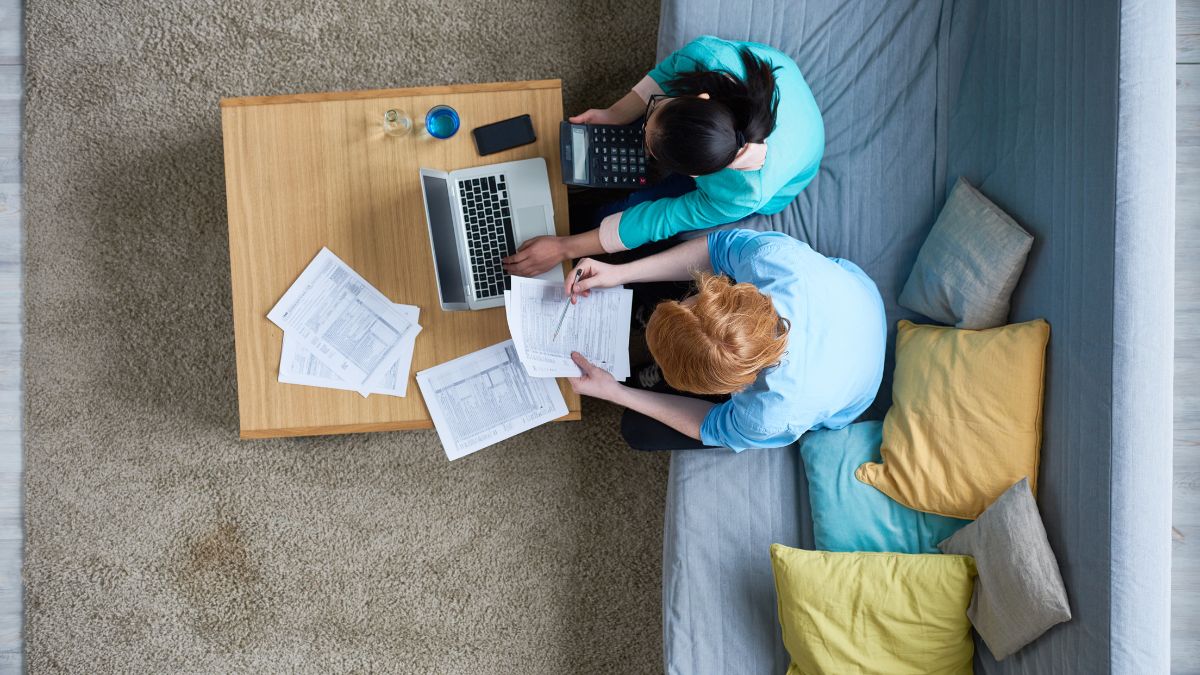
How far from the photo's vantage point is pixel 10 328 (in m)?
2.04

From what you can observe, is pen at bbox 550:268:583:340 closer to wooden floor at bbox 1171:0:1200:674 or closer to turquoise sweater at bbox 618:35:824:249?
turquoise sweater at bbox 618:35:824:249

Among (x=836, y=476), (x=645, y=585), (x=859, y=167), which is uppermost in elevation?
(x=859, y=167)

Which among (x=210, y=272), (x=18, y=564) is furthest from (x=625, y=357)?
(x=18, y=564)

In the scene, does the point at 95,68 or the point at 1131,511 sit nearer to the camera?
the point at 1131,511

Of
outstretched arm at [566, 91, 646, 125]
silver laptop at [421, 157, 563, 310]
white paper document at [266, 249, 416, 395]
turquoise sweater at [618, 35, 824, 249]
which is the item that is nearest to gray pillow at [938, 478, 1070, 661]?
turquoise sweater at [618, 35, 824, 249]

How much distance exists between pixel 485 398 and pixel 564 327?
0.23m

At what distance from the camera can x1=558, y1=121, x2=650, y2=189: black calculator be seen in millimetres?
1491

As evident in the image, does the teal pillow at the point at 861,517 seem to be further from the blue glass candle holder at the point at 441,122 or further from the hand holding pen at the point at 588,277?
the blue glass candle holder at the point at 441,122

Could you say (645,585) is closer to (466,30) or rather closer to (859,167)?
(859,167)

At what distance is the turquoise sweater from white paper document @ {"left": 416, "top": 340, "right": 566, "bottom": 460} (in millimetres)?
359

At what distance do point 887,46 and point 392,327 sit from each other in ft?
3.93

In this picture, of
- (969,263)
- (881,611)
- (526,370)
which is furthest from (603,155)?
(881,611)

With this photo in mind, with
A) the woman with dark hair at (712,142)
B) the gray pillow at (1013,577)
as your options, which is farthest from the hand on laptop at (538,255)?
the gray pillow at (1013,577)

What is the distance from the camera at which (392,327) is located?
5.04 ft
